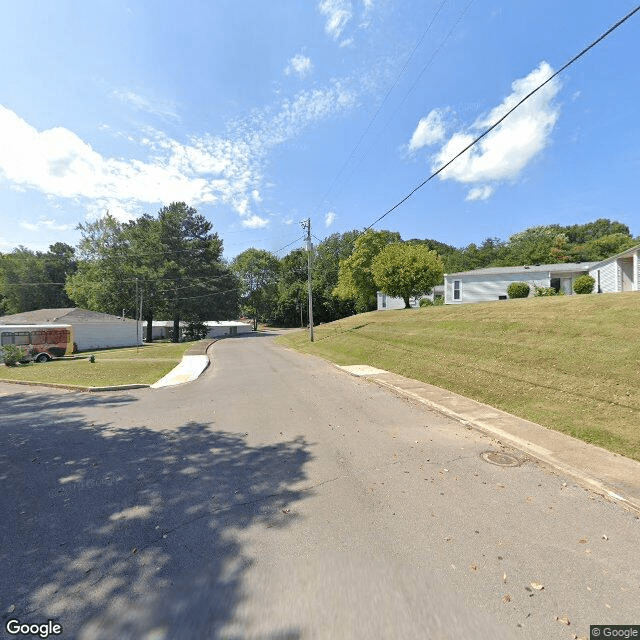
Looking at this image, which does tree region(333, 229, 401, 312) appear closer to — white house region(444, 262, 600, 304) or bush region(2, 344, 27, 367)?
white house region(444, 262, 600, 304)

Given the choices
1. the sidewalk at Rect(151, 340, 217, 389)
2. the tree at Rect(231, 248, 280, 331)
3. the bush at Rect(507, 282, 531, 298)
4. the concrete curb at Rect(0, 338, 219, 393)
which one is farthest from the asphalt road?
the tree at Rect(231, 248, 280, 331)

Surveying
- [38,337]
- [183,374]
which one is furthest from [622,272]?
[38,337]

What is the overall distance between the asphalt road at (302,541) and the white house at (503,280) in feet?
104

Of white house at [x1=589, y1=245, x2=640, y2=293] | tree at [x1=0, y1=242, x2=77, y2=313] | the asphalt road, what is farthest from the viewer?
tree at [x1=0, y1=242, x2=77, y2=313]

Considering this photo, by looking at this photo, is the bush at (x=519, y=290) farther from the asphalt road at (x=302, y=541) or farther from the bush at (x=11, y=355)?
the bush at (x=11, y=355)

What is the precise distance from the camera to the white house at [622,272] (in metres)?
21.0

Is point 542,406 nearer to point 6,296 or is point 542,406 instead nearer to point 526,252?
point 526,252

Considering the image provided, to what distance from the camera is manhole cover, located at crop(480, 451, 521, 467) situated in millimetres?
5414

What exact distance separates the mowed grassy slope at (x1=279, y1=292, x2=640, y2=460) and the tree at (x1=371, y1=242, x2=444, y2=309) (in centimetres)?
1255

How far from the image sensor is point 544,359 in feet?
37.2

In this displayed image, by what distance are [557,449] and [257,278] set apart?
73.4m

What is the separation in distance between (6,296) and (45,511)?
80345 mm

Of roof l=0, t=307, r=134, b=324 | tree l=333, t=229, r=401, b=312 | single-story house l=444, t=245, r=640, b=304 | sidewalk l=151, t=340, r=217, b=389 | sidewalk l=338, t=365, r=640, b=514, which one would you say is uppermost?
tree l=333, t=229, r=401, b=312

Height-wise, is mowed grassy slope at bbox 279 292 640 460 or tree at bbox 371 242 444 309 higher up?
tree at bbox 371 242 444 309
